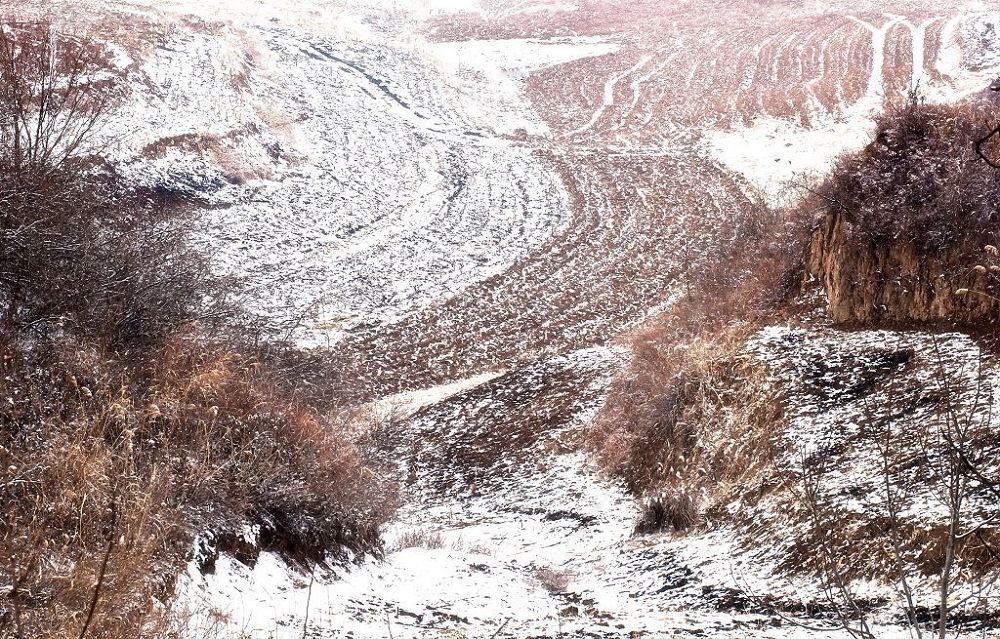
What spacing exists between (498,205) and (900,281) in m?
18.8

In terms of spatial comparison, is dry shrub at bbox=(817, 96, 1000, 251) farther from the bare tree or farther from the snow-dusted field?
the bare tree

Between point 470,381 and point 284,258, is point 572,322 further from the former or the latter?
point 284,258

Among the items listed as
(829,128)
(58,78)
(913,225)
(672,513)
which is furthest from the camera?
(829,128)

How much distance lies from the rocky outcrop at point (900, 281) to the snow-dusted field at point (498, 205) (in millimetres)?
792

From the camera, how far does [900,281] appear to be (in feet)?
40.9

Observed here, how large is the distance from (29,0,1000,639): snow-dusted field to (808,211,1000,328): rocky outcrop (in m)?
0.79

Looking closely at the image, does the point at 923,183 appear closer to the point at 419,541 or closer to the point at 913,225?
the point at 913,225

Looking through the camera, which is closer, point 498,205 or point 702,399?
point 702,399

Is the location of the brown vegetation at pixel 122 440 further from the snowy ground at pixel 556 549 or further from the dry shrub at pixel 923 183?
the dry shrub at pixel 923 183

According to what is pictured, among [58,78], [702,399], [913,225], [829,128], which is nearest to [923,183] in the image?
[913,225]

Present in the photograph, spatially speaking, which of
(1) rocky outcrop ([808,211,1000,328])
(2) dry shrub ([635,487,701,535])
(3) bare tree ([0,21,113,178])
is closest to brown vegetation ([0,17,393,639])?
(2) dry shrub ([635,487,701,535])

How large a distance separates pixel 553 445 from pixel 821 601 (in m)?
8.54

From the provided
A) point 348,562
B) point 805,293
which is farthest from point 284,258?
point 348,562

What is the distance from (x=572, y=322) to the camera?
22.1 meters
